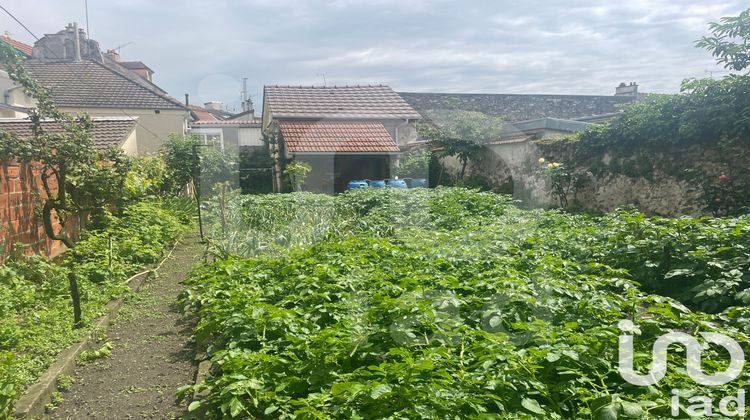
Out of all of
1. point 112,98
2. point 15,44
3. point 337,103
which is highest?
point 15,44

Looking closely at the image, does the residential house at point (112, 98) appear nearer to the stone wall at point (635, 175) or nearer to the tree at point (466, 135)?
the tree at point (466, 135)

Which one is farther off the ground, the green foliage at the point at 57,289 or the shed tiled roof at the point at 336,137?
the shed tiled roof at the point at 336,137

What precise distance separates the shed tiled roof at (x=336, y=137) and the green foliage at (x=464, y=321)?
11.8 m

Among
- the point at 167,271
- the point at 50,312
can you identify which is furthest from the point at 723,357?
the point at 167,271

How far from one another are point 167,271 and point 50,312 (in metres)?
2.70

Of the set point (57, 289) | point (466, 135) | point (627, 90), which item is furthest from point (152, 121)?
point (627, 90)

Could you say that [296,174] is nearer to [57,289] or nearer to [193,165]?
[193,165]

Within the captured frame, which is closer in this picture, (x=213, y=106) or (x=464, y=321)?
(x=464, y=321)

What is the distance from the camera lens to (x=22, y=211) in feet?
21.4

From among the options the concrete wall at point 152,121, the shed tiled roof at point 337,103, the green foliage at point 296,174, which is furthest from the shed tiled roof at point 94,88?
the green foliage at point 296,174

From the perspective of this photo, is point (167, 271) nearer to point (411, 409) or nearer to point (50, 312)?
point (50, 312)

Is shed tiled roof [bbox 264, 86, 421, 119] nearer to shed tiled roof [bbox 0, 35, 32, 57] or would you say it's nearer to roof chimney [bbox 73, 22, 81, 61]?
shed tiled roof [bbox 0, 35, 32, 57]

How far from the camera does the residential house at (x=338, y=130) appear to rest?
1752 centimetres

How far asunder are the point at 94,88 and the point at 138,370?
19887 mm
